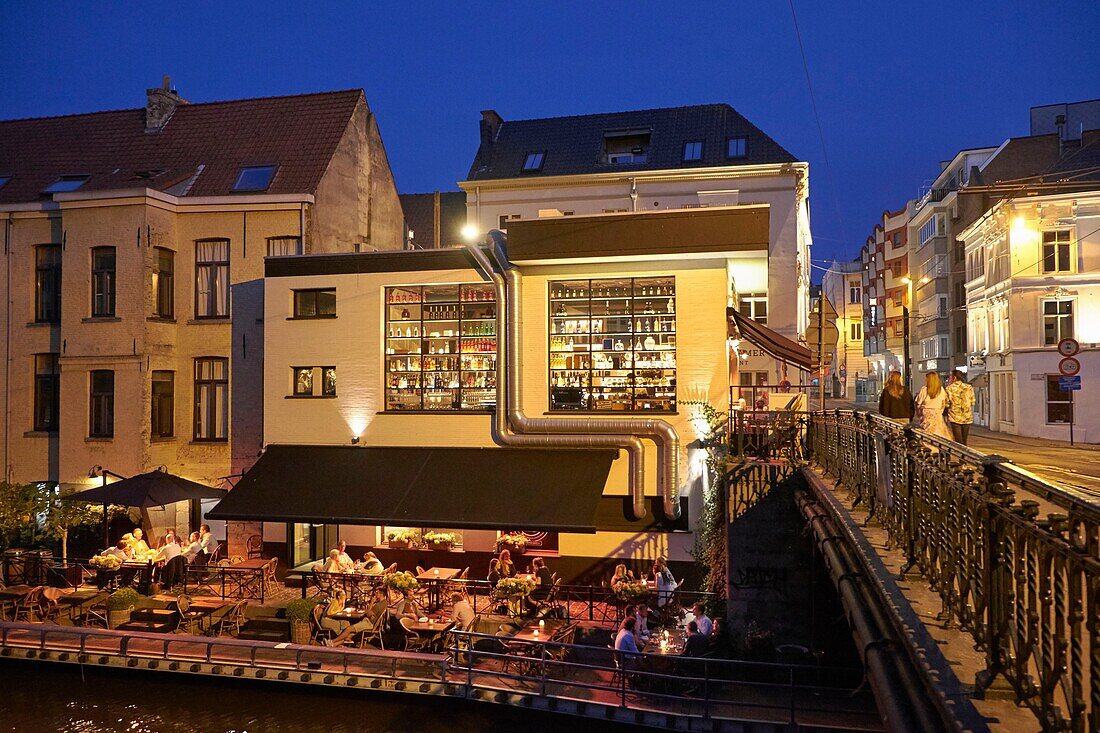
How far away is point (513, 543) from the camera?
18.7 m

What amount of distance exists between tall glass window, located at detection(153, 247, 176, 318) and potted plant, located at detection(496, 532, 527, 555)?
38.6 feet

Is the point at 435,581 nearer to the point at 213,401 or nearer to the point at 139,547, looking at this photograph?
the point at 139,547

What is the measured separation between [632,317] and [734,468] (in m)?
5.03

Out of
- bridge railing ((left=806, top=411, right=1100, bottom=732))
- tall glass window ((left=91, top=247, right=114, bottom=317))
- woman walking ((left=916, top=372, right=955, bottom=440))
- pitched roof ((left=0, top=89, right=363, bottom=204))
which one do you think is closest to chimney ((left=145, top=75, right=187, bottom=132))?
pitched roof ((left=0, top=89, right=363, bottom=204))

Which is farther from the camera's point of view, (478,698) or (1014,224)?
(1014,224)

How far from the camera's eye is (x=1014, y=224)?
36.1 metres

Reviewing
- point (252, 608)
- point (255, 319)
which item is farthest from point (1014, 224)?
point (252, 608)

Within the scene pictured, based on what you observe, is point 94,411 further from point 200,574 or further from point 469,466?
point 469,466

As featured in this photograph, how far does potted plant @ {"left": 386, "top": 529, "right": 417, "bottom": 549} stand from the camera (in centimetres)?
1966

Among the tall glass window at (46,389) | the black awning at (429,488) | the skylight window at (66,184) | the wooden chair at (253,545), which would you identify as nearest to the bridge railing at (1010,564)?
the black awning at (429,488)

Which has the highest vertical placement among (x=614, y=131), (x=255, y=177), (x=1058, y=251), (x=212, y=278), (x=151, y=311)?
(x=614, y=131)

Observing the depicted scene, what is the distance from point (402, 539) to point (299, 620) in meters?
4.57

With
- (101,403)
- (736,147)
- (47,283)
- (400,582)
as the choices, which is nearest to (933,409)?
(400,582)

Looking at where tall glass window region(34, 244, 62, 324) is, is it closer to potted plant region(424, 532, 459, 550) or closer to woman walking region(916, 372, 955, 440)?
potted plant region(424, 532, 459, 550)
